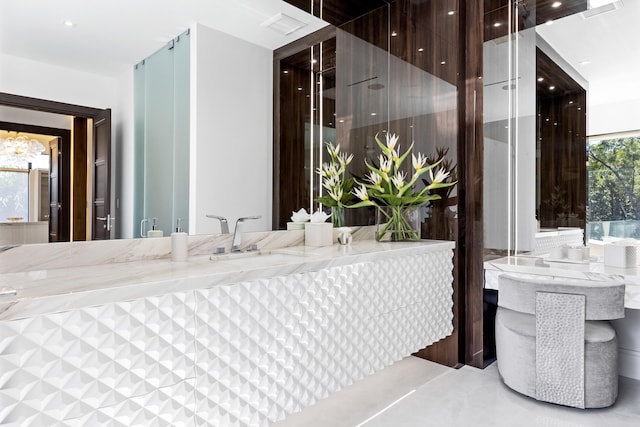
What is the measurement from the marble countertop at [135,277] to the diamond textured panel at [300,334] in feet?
0.17

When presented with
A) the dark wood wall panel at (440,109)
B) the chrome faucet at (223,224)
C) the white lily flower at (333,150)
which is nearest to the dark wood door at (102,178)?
the chrome faucet at (223,224)

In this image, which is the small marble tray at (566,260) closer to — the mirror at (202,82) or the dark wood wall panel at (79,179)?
the mirror at (202,82)

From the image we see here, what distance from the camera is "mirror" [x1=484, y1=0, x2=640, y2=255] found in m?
2.58

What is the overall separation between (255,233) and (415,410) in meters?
1.31

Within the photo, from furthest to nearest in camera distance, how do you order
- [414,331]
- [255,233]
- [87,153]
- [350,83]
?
1. [350,83]
2. [414,331]
3. [255,233]
4. [87,153]

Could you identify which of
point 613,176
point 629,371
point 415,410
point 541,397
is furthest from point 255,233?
point 629,371

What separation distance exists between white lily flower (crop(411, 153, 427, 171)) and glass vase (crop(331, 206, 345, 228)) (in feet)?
1.89

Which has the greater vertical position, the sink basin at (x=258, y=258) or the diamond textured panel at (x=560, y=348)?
the sink basin at (x=258, y=258)

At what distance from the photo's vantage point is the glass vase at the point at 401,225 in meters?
2.73

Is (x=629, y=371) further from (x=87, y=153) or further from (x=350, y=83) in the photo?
(x=87, y=153)

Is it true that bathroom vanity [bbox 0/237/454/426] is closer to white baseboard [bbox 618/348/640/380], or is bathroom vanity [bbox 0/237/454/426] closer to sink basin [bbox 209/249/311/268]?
sink basin [bbox 209/249/311/268]

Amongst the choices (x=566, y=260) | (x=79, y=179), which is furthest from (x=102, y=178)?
(x=566, y=260)

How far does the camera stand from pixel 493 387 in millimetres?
2482

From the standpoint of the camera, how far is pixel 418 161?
2781 millimetres
